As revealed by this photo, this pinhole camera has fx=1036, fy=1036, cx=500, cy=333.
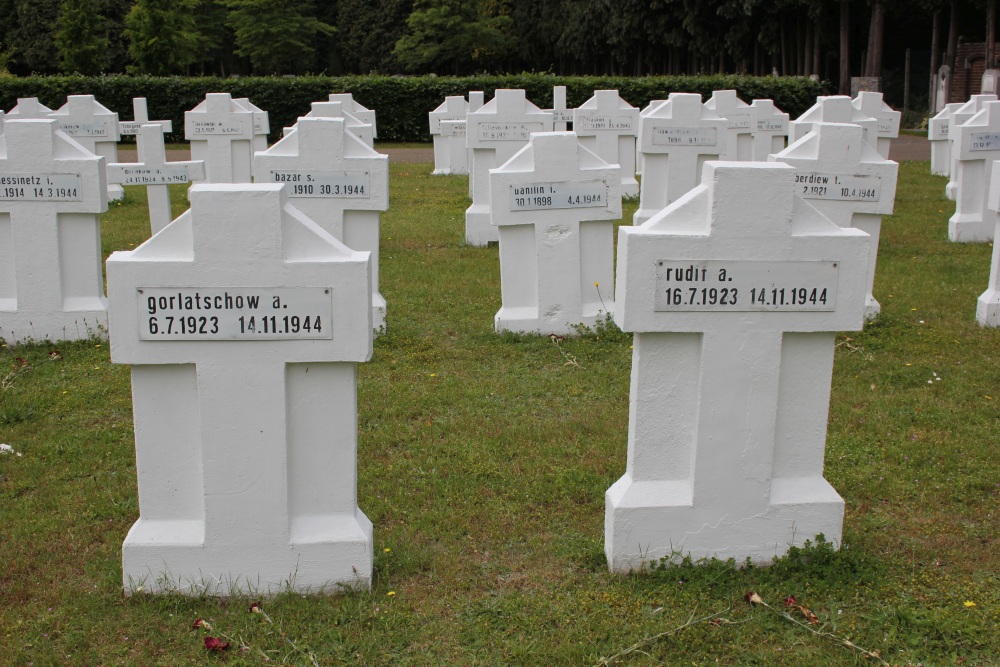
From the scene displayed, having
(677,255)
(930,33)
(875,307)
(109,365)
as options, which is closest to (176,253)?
(677,255)

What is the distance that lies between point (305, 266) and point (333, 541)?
3.49ft

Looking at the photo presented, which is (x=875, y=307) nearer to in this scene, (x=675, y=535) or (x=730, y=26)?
(x=675, y=535)

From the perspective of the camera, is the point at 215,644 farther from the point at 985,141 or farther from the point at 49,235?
the point at 985,141

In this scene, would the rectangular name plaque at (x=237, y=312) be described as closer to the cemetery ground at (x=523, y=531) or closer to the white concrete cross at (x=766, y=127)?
the cemetery ground at (x=523, y=531)

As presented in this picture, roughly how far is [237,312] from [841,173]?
5.26m

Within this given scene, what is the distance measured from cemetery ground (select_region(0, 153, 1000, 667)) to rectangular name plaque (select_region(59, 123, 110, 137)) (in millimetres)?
8358

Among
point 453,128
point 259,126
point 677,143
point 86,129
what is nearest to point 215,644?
point 677,143

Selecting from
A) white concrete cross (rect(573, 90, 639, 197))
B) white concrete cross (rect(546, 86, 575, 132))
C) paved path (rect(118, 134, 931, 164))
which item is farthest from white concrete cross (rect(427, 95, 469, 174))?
white concrete cross (rect(573, 90, 639, 197))

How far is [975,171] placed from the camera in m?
11.5

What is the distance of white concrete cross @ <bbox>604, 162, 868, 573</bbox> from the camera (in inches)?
155

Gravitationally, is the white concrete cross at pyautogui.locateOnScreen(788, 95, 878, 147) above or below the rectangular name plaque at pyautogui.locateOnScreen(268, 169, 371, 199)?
above

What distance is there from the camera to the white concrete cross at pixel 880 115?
14.9m

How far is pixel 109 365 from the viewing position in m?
7.19

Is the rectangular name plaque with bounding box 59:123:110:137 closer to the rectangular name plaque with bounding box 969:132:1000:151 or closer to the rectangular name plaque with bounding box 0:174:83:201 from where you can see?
the rectangular name plaque with bounding box 0:174:83:201
